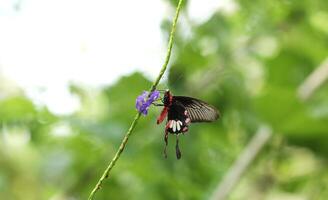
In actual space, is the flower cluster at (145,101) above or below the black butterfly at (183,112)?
below

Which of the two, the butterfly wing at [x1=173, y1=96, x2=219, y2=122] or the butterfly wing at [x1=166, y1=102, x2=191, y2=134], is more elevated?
the butterfly wing at [x1=173, y1=96, x2=219, y2=122]

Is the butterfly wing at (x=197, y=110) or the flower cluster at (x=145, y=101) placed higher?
the butterfly wing at (x=197, y=110)

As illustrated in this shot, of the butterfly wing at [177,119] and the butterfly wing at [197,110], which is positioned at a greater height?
the butterfly wing at [197,110]

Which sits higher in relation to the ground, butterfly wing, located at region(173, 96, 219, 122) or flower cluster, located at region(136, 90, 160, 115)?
butterfly wing, located at region(173, 96, 219, 122)

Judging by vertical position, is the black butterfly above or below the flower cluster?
above

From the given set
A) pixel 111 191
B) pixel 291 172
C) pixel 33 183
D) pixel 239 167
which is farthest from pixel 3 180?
pixel 291 172
